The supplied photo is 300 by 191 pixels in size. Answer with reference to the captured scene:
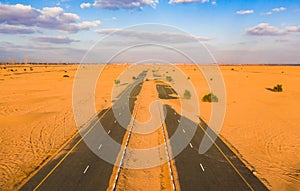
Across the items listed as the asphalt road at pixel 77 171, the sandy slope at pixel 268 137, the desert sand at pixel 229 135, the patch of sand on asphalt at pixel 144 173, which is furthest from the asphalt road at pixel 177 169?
the sandy slope at pixel 268 137

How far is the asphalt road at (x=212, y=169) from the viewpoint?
16.1 meters

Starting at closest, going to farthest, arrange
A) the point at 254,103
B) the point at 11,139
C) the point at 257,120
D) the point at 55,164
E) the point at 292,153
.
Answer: the point at 55,164 → the point at 292,153 → the point at 11,139 → the point at 257,120 → the point at 254,103

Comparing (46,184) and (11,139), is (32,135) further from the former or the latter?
(46,184)

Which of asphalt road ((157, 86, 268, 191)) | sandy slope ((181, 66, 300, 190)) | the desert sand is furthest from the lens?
the desert sand

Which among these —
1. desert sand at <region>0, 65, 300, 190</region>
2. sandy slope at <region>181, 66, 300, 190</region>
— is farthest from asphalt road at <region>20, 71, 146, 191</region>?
sandy slope at <region>181, 66, 300, 190</region>

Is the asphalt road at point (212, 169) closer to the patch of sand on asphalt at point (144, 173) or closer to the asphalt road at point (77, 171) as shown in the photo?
the patch of sand on asphalt at point (144, 173)

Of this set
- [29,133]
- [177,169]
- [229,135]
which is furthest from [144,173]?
[29,133]

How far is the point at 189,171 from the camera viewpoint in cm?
1798

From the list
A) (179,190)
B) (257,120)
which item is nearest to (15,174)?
(179,190)

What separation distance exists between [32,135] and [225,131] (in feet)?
67.9

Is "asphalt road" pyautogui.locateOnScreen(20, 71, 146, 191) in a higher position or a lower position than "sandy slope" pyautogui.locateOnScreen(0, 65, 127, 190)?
higher

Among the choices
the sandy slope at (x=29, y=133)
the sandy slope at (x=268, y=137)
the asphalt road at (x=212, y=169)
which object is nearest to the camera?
the asphalt road at (x=212, y=169)

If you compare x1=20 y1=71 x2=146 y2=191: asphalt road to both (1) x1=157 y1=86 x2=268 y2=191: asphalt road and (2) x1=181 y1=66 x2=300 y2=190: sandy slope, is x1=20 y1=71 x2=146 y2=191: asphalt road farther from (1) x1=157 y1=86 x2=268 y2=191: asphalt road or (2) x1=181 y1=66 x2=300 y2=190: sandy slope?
(2) x1=181 y1=66 x2=300 y2=190: sandy slope

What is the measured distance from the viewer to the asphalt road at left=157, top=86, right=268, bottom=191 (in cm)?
1612
